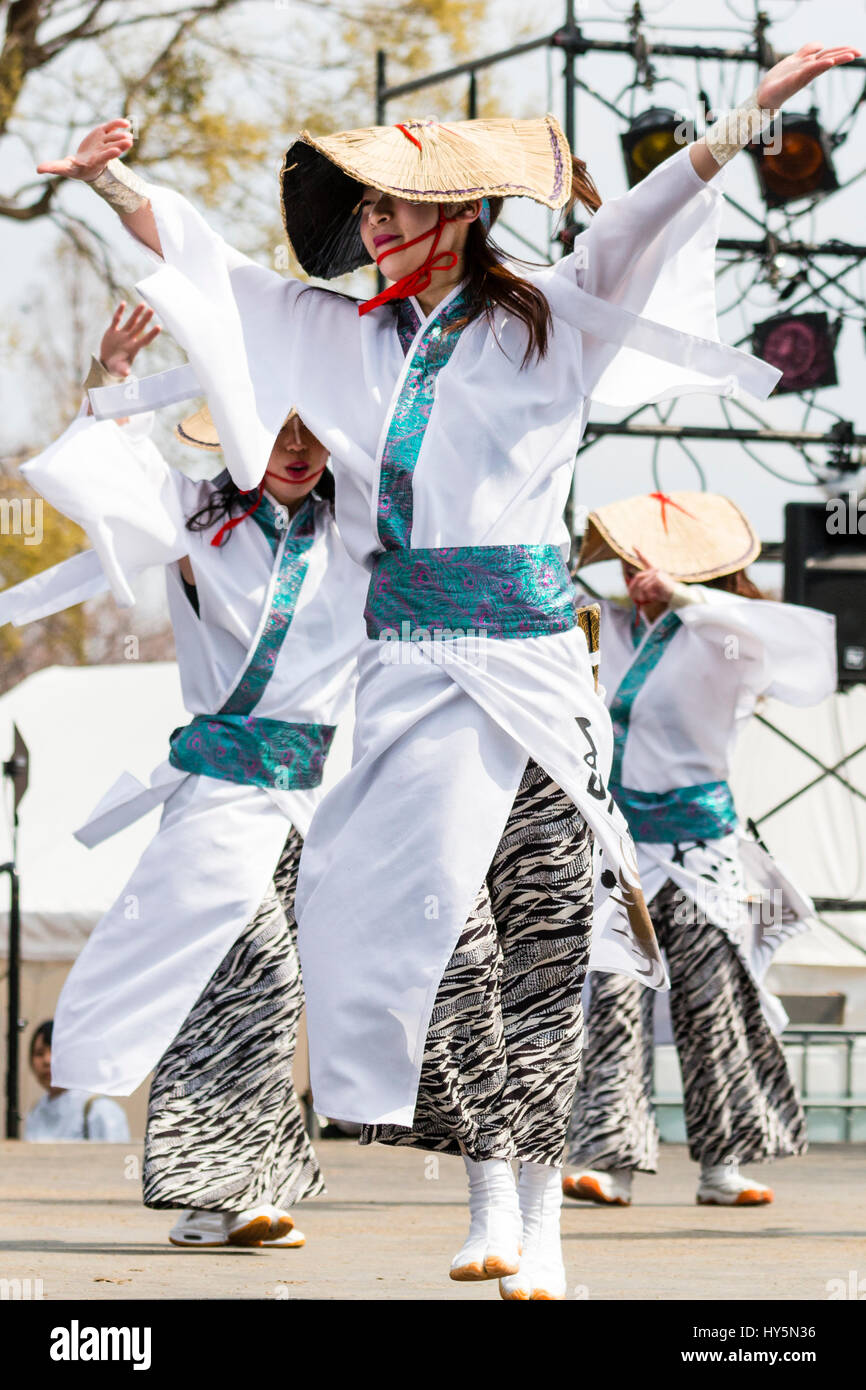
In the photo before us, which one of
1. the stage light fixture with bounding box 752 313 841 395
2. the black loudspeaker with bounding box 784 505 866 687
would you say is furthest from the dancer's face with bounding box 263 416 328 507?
the stage light fixture with bounding box 752 313 841 395

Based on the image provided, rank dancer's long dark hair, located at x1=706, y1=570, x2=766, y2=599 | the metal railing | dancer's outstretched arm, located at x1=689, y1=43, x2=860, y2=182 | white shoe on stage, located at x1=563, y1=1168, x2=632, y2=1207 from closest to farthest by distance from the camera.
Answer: dancer's outstretched arm, located at x1=689, y1=43, x2=860, y2=182 < white shoe on stage, located at x1=563, y1=1168, x2=632, y2=1207 < dancer's long dark hair, located at x1=706, y1=570, x2=766, y2=599 < the metal railing

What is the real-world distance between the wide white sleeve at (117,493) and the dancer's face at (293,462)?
0.69 ft

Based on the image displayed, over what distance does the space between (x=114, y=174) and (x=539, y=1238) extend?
6.04 feet

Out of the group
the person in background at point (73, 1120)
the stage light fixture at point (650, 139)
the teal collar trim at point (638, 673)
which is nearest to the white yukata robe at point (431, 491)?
the teal collar trim at point (638, 673)

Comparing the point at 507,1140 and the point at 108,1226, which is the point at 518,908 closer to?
the point at 507,1140

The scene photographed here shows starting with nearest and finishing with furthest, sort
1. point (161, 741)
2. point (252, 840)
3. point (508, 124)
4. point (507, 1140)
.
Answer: point (507, 1140)
point (508, 124)
point (252, 840)
point (161, 741)

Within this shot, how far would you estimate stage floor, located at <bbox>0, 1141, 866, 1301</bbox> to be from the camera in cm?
360

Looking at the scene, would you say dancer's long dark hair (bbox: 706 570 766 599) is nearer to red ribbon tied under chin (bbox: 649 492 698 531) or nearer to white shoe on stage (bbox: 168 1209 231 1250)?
red ribbon tied under chin (bbox: 649 492 698 531)

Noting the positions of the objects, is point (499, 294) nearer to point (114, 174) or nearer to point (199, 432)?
point (114, 174)

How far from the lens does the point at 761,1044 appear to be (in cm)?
633

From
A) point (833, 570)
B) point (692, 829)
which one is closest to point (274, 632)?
point (692, 829)

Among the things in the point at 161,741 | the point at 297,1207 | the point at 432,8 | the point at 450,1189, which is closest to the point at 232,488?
the point at 297,1207

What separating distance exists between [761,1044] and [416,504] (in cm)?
351

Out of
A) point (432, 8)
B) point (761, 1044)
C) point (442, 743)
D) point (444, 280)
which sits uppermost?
point (432, 8)
